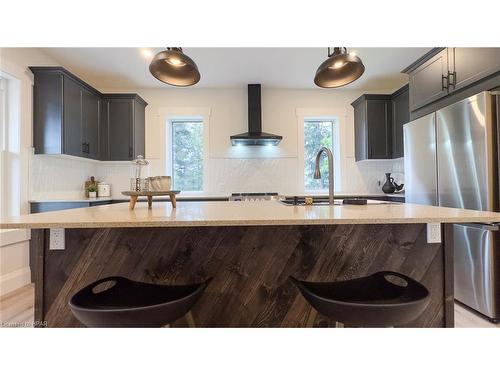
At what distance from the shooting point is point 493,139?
1.93 meters

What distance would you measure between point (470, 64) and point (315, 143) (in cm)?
233

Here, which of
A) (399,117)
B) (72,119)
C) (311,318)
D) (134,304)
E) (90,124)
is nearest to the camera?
(134,304)

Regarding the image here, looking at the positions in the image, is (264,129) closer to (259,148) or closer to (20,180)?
(259,148)

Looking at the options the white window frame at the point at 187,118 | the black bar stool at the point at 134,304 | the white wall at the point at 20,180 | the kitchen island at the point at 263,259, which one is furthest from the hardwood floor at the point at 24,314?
the white window frame at the point at 187,118

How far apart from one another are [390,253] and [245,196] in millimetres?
2394

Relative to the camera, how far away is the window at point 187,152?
4.26 m

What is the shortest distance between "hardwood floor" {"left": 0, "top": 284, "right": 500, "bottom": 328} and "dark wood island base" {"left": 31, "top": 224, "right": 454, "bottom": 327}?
986 millimetres

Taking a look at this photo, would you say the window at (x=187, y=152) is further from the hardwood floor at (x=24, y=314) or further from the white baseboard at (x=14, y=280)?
the hardwood floor at (x=24, y=314)

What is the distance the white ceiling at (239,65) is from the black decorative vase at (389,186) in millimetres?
1489

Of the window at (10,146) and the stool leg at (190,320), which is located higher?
the window at (10,146)

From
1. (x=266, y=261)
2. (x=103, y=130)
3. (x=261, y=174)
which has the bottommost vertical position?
(x=266, y=261)

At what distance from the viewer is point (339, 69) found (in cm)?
167

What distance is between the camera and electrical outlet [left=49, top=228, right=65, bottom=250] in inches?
50.1

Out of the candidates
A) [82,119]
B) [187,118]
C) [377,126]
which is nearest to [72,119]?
[82,119]
